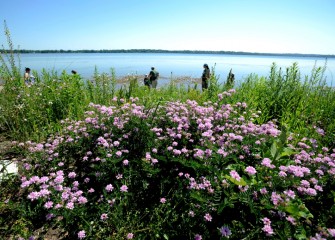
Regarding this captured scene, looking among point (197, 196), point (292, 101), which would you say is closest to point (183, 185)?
point (197, 196)

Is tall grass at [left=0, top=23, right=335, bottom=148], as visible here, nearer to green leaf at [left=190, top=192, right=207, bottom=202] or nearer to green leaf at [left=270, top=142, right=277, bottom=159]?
green leaf at [left=270, top=142, right=277, bottom=159]

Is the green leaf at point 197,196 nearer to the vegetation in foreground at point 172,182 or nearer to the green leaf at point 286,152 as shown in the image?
the vegetation in foreground at point 172,182

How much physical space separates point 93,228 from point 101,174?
0.63 m

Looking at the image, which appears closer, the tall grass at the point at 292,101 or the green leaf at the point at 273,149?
the green leaf at the point at 273,149

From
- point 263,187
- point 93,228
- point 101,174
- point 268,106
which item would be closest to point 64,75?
point 101,174

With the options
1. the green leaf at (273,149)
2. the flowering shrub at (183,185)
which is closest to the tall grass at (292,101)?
the flowering shrub at (183,185)

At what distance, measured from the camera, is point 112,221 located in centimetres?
269

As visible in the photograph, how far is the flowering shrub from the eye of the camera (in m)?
2.36

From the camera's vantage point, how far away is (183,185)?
311 centimetres

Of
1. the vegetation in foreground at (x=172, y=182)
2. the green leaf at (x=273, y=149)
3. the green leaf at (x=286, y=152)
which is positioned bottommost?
the vegetation in foreground at (x=172, y=182)

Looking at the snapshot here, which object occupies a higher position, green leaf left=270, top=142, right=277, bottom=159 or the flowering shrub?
green leaf left=270, top=142, right=277, bottom=159

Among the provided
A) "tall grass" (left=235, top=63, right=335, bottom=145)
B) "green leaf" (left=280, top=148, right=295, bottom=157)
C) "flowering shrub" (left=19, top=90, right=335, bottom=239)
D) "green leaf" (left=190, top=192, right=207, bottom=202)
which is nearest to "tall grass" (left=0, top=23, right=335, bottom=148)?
"tall grass" (left=235, top=63, right=335, bottom=145)

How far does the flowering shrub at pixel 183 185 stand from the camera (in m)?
2.36

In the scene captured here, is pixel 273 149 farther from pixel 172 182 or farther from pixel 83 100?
pixel 83 100
